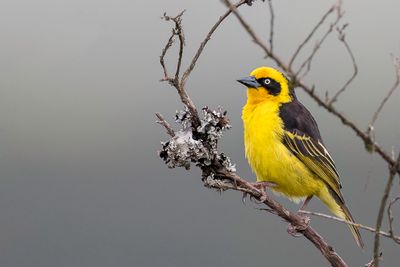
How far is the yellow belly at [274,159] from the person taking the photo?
529 centimetres

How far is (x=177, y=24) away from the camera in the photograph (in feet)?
9.92

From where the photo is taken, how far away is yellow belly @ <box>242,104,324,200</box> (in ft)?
17.4

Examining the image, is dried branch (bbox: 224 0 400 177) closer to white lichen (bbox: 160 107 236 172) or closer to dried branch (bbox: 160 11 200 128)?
dried branch (bbox: 160 11 200 128)

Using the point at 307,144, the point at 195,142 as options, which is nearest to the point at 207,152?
the point at 195,142

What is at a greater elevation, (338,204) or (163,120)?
(163,120)

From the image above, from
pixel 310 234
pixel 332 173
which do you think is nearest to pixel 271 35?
pixel 310 234

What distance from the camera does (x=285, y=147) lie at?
5465 millimetres

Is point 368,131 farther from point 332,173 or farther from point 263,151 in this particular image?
point 332,173

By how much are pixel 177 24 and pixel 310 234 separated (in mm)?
1832

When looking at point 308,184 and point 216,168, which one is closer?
point 216,168

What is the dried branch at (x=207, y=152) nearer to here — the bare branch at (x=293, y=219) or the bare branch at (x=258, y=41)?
the bare branch at (x=293, y=219)

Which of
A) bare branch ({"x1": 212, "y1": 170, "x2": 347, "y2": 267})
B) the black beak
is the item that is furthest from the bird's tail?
bare branch ({"x1": 212, "y1": 170, "x2": 347, "y2": 267})

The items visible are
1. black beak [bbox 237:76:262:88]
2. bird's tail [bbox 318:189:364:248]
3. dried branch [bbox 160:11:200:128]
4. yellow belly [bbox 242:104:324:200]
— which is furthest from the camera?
black beak [bbox 237:76:262:88]

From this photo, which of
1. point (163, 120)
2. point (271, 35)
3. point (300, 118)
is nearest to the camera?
point (271, 35)
